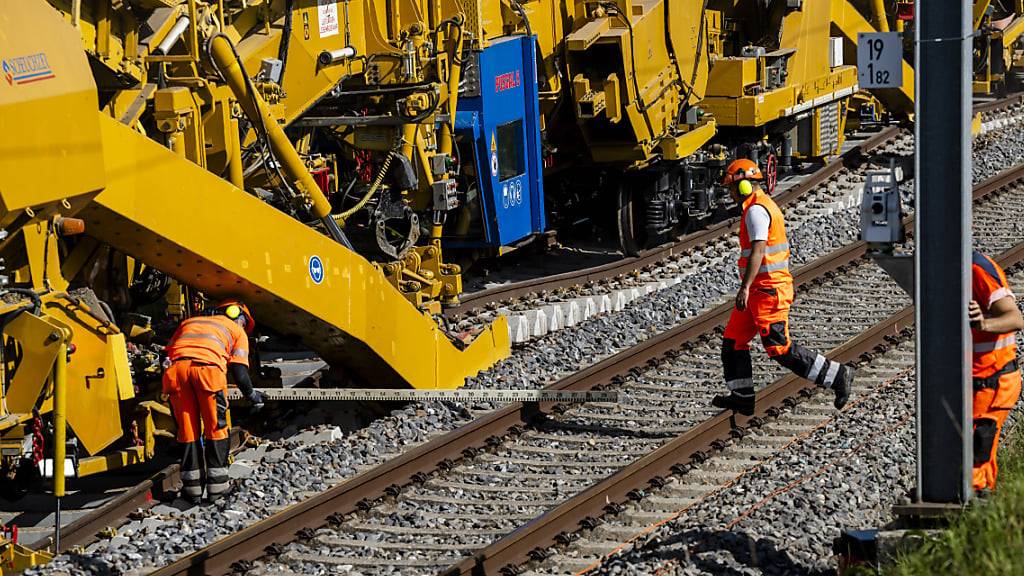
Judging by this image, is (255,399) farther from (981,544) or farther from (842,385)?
(981,544)

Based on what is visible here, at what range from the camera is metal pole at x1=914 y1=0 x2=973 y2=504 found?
19.4 feet

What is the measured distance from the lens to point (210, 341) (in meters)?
8.54

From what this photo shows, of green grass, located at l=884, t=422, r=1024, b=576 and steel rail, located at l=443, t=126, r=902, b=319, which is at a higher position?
green grass, located at l=884, t=422, r=1024, b=576

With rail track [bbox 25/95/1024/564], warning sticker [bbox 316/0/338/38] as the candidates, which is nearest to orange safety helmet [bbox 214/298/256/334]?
rail track [bbox 25/95/1024/564]

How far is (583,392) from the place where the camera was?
998 centimetres

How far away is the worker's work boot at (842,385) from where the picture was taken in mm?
9102

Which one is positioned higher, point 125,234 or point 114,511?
point 125,234

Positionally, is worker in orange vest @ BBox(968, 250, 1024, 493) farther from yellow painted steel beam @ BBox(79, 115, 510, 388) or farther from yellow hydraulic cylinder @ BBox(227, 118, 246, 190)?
yellow hydraulic cylinder @ BBox(227, 118, 246, 190)

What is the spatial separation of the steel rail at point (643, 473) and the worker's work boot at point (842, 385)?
56 cm

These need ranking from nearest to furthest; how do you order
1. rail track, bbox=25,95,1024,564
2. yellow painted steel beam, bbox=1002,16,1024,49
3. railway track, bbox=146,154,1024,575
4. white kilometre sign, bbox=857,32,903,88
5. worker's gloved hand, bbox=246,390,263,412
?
white kilometre sign, bbox=857,32,903,88 → railway track, bbox=146,154,1024,575 → rail track, bbox=25,95,1024,564 → worker's gloved hand, bbox=246,390,263,412 → yellow painted steel beam, bbox=1002,16,1024,49

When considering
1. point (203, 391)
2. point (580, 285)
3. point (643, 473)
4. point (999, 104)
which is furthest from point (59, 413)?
point (999, 104)

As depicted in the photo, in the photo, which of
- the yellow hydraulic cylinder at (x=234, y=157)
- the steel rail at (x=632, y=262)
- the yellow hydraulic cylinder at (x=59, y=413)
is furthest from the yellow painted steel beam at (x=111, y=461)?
the steel rail at (x=632, y=262)

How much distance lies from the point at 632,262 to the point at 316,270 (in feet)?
18.9

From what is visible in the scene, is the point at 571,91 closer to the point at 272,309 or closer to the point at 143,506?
the point at 272,309
